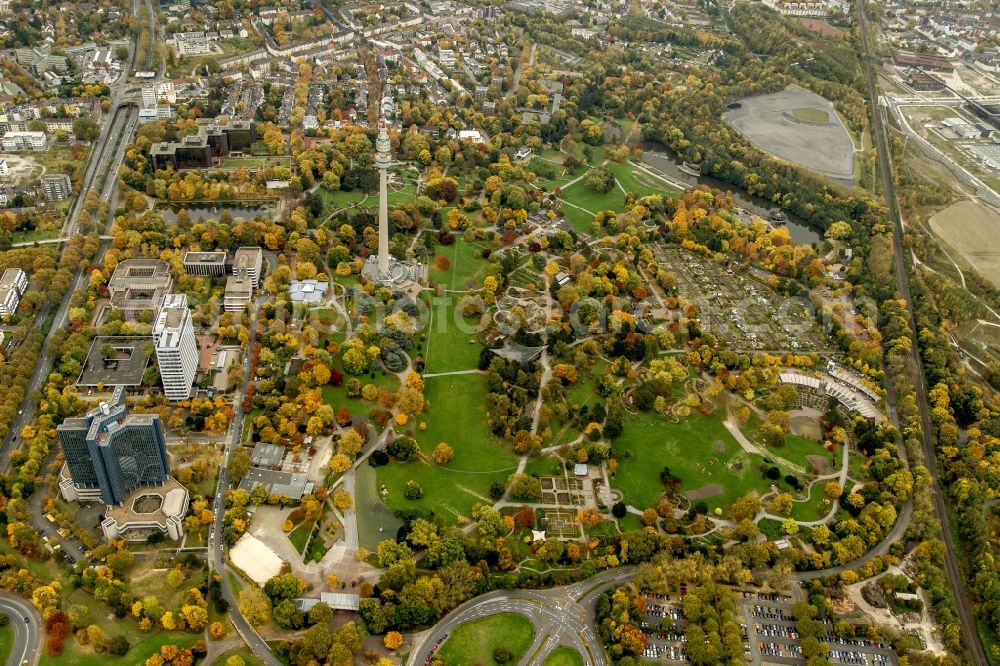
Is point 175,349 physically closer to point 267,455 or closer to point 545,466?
point 267,455

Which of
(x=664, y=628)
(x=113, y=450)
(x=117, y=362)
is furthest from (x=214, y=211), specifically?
(x=664, y=628)

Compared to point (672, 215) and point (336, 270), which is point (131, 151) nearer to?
point (336, 270)

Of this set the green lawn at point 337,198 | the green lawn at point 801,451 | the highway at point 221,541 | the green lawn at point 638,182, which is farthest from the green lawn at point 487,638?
the green lawn at point 638,182

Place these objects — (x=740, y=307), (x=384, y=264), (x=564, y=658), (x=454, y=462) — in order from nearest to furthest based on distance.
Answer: (x=564, y=658) < (x=454, y=462) < (x=384, y=264) < (x=740, y=307)

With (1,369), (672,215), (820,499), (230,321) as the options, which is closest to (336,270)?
(230,321)

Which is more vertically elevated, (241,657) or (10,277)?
(10,277)

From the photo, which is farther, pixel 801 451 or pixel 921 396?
pixel 921 396
